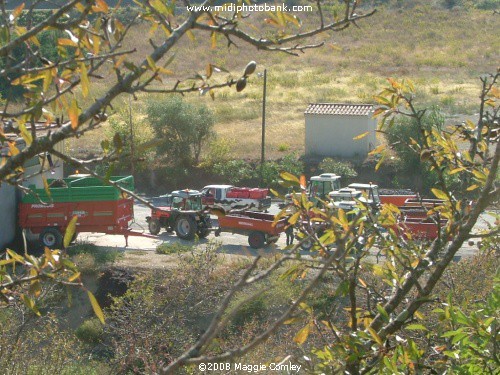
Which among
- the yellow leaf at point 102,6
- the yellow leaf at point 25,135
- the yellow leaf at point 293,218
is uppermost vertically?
the yellow leaf at point 102,6

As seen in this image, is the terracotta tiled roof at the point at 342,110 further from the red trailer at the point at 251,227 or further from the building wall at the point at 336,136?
the red trailer at the point at 251,227

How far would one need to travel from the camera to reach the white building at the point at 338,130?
30625mm

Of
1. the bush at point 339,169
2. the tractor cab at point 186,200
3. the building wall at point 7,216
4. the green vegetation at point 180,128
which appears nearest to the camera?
the building wall at point 7,216

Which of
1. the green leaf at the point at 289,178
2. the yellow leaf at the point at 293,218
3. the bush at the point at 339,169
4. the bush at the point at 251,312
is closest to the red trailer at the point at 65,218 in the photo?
the bush at the point at 251,312

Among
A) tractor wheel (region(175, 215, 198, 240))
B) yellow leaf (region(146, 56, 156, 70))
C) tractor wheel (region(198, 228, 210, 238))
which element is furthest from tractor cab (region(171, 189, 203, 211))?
yellow leaf (region(146, 56, 156, 70))

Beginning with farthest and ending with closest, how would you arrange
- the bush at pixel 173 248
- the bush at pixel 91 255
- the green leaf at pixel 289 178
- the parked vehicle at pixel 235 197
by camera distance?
the parked vehicle at pixel 235 197, the bush at pixel 173 248, the bush at pixel 91 255, the green leaf at pixel 289 178

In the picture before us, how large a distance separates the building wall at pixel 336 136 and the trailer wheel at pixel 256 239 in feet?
35.8

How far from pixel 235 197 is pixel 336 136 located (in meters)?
8.63

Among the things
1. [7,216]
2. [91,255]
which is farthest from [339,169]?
[7,216]

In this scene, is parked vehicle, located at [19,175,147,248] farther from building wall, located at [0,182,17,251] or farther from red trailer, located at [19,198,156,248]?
building wall, located at [0,182,17,251]

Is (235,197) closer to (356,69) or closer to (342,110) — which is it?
(342,110)

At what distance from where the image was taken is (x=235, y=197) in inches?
943

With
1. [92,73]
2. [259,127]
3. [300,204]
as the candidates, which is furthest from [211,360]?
[259,127]

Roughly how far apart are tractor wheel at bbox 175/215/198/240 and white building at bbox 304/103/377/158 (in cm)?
1068
